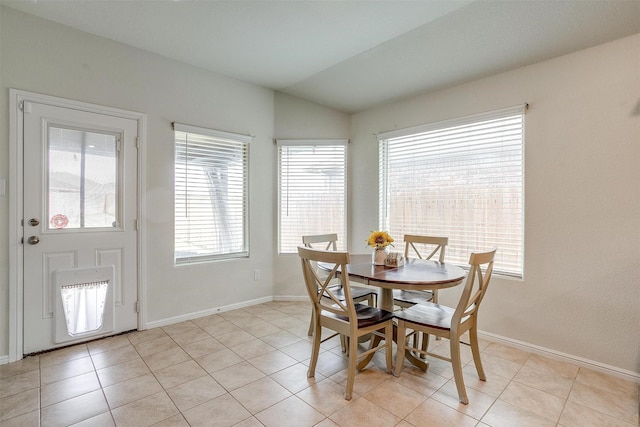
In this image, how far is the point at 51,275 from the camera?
2582mm

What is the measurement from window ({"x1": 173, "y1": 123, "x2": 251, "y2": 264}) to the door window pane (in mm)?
591

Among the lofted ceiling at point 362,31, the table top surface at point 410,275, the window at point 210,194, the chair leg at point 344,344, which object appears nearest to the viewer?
the table top surface at point 410,275

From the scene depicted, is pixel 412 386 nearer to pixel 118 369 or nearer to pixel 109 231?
pixel 118 369

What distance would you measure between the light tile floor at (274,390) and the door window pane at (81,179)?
3.70 feet

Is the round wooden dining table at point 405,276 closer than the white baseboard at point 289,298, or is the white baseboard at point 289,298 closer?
the round wooden dining table at point 405,276

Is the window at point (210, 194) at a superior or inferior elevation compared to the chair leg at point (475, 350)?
superior

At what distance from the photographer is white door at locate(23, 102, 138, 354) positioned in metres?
2.50

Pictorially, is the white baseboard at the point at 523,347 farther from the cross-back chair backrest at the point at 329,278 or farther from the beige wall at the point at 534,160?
the cross-back chair backrest at the point at 329,278

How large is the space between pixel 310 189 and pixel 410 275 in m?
2.24

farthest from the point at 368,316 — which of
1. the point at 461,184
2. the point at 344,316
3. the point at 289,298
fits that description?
the point at 289,298

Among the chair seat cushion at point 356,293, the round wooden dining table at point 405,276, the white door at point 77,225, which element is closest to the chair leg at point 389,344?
the round wooden dining table at point 405,276

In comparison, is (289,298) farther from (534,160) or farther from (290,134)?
(534,160)

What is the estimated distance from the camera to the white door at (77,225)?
8.21 feet

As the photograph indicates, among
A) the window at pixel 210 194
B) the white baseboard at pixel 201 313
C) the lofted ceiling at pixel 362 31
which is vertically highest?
the lofted ceiling at pixel 362 31
